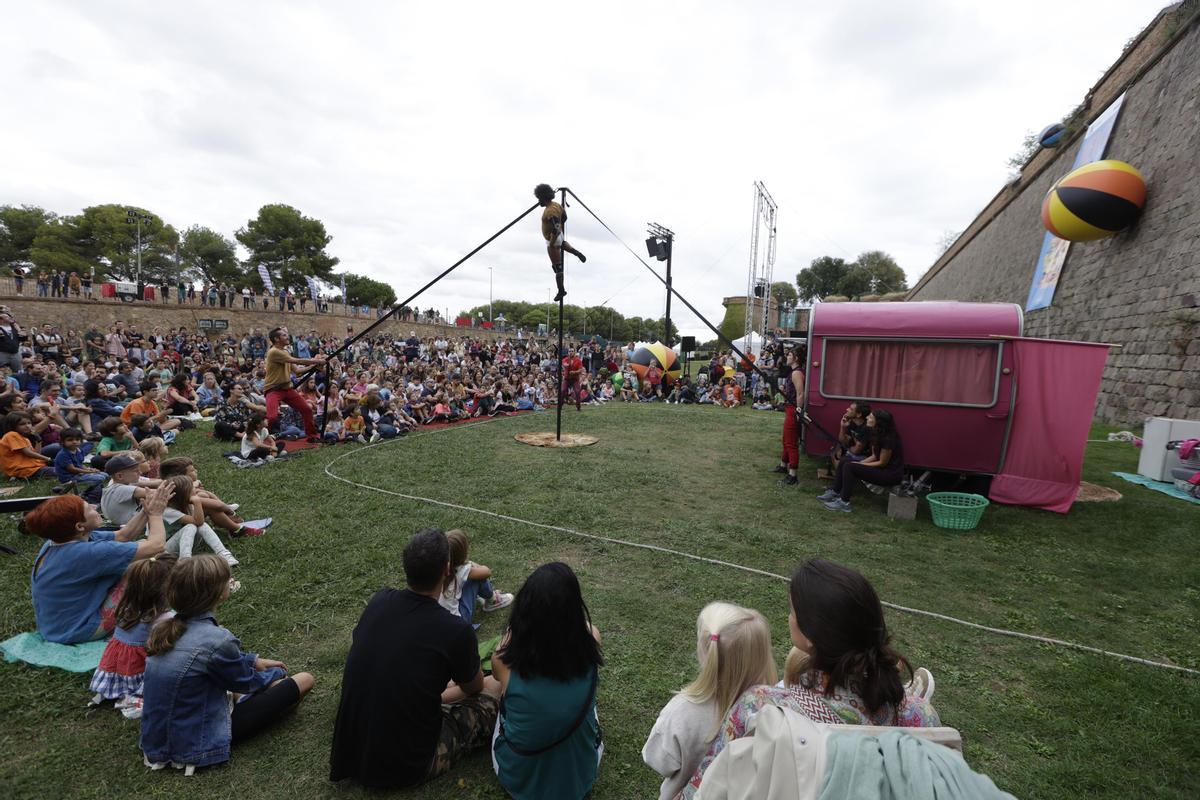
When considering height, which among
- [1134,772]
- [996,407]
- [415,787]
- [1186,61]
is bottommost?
[415,787]

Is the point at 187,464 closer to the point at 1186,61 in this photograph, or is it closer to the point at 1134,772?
the point at 1134,772

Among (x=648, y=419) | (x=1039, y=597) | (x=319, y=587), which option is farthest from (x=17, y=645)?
(x=648, y=419)

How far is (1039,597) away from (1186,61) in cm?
1210

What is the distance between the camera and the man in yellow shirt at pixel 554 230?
750cm

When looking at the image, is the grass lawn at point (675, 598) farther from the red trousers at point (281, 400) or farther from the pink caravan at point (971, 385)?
the red trousers at point (281, 400)

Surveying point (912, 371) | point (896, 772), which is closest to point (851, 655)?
point (896, 772)

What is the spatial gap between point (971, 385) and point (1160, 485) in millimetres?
3447

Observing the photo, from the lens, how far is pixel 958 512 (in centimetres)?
559

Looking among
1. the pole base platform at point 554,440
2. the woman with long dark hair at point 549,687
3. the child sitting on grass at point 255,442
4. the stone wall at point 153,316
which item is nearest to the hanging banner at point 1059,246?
the pole base platform at point 554,440

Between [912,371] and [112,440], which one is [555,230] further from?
[112,440]

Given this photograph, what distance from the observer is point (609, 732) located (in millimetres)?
2777

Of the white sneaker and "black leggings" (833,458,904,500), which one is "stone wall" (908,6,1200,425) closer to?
"black leggings" (833,458,904,500)

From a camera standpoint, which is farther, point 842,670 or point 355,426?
point 355,426

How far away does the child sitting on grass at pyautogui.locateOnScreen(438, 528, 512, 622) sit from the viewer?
3361mm
